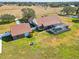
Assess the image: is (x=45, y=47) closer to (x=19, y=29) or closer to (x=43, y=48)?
(x=43, y=48)

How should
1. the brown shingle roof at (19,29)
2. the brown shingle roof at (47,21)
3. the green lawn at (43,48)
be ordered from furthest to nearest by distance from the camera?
the brown shingle roof at (47,21)
the brown shingle roof at (19,29)
the green lawn at (43,48)

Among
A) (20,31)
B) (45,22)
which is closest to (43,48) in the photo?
(20,31)

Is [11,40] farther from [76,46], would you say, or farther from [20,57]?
[76,46]

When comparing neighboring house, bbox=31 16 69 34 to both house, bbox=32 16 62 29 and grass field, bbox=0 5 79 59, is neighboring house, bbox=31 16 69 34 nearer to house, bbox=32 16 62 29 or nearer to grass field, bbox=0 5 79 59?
house, bbox=32 16 62 29

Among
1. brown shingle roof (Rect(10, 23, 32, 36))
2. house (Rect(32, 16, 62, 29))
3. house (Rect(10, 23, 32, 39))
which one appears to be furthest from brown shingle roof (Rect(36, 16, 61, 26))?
house (Rect(10, 23, 32, 39))

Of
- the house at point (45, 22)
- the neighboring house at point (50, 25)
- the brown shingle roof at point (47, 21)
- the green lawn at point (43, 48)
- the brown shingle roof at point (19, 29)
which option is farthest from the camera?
the brown shingle roof at point (47, 21)

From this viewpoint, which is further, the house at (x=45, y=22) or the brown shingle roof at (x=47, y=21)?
the brown shingle roof at (x=47, y=21)

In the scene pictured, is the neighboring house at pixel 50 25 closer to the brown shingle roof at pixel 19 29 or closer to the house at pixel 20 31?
the brown shingle roof at pixel 19 29

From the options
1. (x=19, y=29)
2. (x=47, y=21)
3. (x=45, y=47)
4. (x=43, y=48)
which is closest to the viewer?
(x=43, y=48)

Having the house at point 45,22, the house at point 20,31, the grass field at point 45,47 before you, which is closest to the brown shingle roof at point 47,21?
the house at point 45,22
